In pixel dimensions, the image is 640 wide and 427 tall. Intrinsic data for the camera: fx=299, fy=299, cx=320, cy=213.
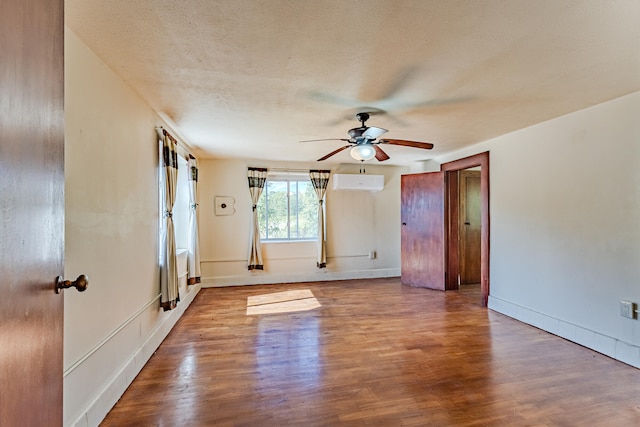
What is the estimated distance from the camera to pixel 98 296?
5.99 feet

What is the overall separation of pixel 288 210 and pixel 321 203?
622 millimetres

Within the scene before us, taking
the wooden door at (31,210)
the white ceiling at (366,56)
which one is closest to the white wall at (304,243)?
the white ceiling at (366,56)

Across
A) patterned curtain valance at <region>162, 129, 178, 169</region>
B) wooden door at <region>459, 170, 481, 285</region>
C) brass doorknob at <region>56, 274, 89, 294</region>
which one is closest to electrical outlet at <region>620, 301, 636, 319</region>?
wooden door at <region>459, 170, 481, 285</region>

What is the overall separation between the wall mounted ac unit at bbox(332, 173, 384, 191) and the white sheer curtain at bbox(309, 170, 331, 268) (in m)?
0.20

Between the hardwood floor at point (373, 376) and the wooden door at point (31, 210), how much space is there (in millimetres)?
1228

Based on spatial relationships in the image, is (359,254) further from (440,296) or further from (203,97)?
(203,97)

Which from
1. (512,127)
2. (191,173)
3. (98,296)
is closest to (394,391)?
(98,296)

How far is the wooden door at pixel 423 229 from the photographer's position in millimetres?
4836

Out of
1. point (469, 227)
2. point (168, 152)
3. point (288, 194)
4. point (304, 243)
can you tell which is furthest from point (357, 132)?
point (469, 227)

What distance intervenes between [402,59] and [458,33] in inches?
13.7

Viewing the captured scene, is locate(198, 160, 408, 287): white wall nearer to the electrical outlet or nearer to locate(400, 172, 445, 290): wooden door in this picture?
locate(400, 172, 445, 290): wooden door

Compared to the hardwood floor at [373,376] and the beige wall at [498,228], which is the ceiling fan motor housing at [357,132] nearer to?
the beige wall at [498,228]

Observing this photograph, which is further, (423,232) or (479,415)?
(423,232)

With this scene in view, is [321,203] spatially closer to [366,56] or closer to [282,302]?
[282,302]
